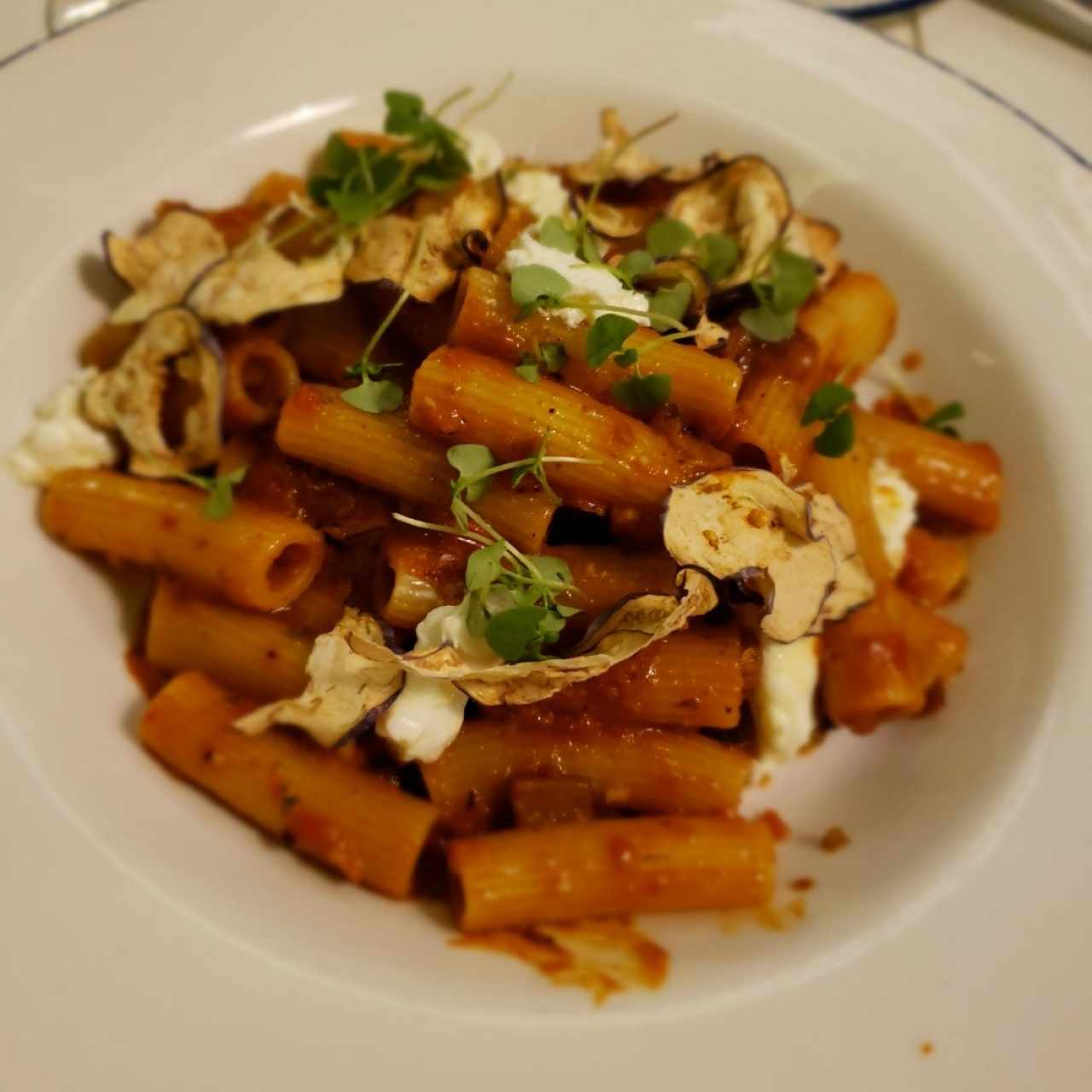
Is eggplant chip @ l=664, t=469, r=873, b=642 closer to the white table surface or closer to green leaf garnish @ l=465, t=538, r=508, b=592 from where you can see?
green leaf garnish @ l=465, t=538, r=508, b=592

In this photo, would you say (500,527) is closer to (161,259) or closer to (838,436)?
(838,436)

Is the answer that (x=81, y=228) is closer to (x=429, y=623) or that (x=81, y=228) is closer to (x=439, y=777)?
(x=429, y=623)

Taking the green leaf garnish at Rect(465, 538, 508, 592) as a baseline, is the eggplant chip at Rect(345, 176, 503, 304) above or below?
above

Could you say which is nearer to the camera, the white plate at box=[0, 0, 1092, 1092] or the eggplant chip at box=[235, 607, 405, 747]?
the white plate at box=[0, 0, 1092, 1092]

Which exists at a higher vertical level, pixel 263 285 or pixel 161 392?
pixel 263 285

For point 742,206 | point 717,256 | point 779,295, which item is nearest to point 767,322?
point 779,295

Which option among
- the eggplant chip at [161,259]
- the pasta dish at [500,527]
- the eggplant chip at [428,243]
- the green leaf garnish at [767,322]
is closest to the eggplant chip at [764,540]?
the pasta dish at [500,527]

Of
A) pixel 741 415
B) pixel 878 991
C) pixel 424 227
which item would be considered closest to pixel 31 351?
pixel 424 227

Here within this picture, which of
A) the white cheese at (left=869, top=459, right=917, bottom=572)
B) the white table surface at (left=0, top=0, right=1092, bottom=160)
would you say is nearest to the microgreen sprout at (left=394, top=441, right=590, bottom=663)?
the white cheese at (left=869, top=459, right=917, bottom=572)
